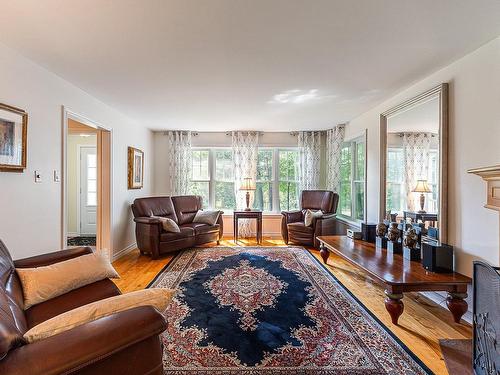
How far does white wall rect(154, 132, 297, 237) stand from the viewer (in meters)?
5.79

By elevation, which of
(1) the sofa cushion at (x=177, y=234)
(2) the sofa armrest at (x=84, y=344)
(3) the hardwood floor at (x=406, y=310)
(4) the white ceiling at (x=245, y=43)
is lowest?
(3) the hardwood floor at (x=406, y=310)

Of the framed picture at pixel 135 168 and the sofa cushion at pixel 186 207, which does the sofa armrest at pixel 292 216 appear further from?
the framed picture at pixel 135 168

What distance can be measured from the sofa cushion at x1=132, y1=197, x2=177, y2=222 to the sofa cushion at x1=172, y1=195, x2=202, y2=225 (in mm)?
123

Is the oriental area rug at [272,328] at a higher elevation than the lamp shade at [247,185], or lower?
lower

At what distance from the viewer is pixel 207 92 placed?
3240 mm

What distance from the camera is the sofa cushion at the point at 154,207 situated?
4.46 m

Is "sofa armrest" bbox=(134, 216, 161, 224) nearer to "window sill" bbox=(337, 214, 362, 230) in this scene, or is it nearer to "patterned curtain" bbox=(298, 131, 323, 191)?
"patterned curtain" bbox=(298, 131, 323, 191)

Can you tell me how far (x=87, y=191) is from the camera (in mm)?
5801

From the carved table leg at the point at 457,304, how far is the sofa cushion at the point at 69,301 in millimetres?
2669

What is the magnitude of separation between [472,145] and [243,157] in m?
4.08

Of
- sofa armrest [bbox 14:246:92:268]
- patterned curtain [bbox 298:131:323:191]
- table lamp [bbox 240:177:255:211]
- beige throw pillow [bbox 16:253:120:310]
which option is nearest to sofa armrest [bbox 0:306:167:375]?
beige throw pillow [bbox 16:253:120:310]

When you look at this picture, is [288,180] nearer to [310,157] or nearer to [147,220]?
[310,157]

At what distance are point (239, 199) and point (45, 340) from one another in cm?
488

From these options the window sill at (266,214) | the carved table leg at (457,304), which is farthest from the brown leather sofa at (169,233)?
the carved table leg at (457,304)
